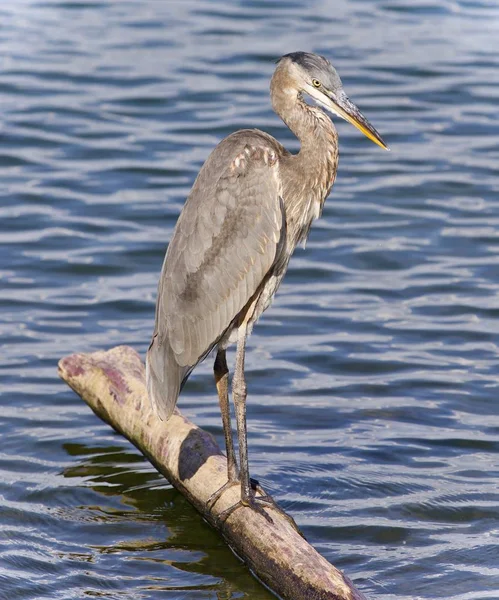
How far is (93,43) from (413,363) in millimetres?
10237

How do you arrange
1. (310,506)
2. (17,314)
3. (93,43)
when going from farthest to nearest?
1. (93,43)
2. (17,314)
3. (310,506)

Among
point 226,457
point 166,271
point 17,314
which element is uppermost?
point 166,271

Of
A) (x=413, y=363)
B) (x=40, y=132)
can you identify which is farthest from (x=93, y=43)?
(x=413, y=363)

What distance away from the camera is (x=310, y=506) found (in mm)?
6816

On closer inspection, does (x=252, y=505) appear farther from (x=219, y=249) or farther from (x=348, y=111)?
(x=348, y=111)

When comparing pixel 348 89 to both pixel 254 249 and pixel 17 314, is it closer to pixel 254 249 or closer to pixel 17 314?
pixel 17 314

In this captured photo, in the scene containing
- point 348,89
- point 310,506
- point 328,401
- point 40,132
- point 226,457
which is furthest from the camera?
point 348,89

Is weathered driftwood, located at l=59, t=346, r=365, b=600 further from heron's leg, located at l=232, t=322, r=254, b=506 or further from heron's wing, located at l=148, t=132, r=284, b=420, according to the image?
heron's wing, located at l=148, t=132, r=284, b=420

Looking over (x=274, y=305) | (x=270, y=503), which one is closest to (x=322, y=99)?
(x=270, y=503)

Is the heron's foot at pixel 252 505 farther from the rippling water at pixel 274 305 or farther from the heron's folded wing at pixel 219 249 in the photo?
the heron's folded wing at pixel 219 249

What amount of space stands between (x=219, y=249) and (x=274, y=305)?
12.0ft

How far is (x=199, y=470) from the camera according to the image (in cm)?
616

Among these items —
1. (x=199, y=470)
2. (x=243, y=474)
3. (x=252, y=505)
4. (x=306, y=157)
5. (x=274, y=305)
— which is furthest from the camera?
(x=274, y=305)

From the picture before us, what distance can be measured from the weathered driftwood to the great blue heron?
19 centimetres
